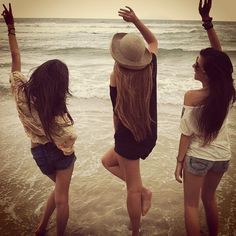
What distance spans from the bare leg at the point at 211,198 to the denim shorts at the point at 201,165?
7cm

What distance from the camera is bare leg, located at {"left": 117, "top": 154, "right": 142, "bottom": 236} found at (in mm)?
1962

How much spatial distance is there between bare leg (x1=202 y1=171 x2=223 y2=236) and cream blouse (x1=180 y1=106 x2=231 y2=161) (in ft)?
0.51

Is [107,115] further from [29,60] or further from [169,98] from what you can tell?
[29,60]

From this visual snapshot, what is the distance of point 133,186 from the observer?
200cm

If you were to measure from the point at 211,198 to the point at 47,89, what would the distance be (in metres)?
1.26

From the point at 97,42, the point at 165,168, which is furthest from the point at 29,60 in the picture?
the point at 165,168

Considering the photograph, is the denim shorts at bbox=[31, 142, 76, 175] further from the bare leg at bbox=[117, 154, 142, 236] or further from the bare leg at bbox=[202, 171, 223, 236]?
the bare leg at bbox=[202, 171, 223, 236]

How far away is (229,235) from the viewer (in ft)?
7.35

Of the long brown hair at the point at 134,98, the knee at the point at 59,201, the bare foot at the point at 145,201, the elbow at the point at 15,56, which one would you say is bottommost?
the bare foot at the point at 145,201

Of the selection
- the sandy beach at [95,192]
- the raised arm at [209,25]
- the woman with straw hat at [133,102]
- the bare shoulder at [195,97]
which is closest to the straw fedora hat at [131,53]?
the woman with straw hat at [133,102]

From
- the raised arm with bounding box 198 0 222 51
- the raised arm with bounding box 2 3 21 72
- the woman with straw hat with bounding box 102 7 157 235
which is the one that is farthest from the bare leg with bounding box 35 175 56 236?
the raised arm with bounding box 198 0 222 51

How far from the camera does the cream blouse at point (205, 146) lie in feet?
5.82

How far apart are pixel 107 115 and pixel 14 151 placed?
6.06 feet

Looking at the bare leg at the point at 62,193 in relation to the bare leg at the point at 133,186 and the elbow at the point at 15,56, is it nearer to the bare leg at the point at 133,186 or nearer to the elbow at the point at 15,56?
the bare leg at the point at 133,186
